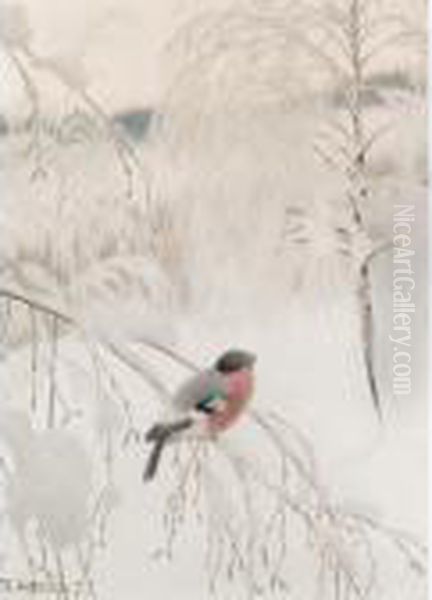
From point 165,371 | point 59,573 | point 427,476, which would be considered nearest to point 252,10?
point 165,371

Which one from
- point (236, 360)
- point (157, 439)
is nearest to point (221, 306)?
point (236, 360)

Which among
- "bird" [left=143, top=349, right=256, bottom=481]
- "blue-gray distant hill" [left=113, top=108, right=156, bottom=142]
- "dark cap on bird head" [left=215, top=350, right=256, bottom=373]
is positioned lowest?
"bird" [left=143, top=349, right=256, bottom=481]

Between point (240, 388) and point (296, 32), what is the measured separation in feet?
1.38

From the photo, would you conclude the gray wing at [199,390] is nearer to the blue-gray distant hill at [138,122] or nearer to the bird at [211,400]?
the bird at [211,400]

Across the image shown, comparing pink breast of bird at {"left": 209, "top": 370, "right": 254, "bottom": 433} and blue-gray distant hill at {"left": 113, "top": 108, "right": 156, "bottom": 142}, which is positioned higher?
blue-gray distant hill at {"left": 113, "top": 108, "right": 156, "bottom": 142}

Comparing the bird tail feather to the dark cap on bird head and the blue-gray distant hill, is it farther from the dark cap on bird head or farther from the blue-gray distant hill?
the blue-gray distant hill

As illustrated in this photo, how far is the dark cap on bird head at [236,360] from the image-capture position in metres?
1.43

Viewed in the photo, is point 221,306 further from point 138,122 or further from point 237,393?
point 138,122

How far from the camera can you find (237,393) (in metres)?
1.43

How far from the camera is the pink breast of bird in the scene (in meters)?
1.43

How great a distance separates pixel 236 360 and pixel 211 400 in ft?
0.18

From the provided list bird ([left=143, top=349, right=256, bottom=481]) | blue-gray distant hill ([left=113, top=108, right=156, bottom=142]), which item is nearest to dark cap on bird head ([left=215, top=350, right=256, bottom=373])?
bird ([left=143, top=349, right=256, bottom=481])

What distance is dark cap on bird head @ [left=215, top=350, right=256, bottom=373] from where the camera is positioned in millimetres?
1426

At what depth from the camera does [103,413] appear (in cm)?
146
